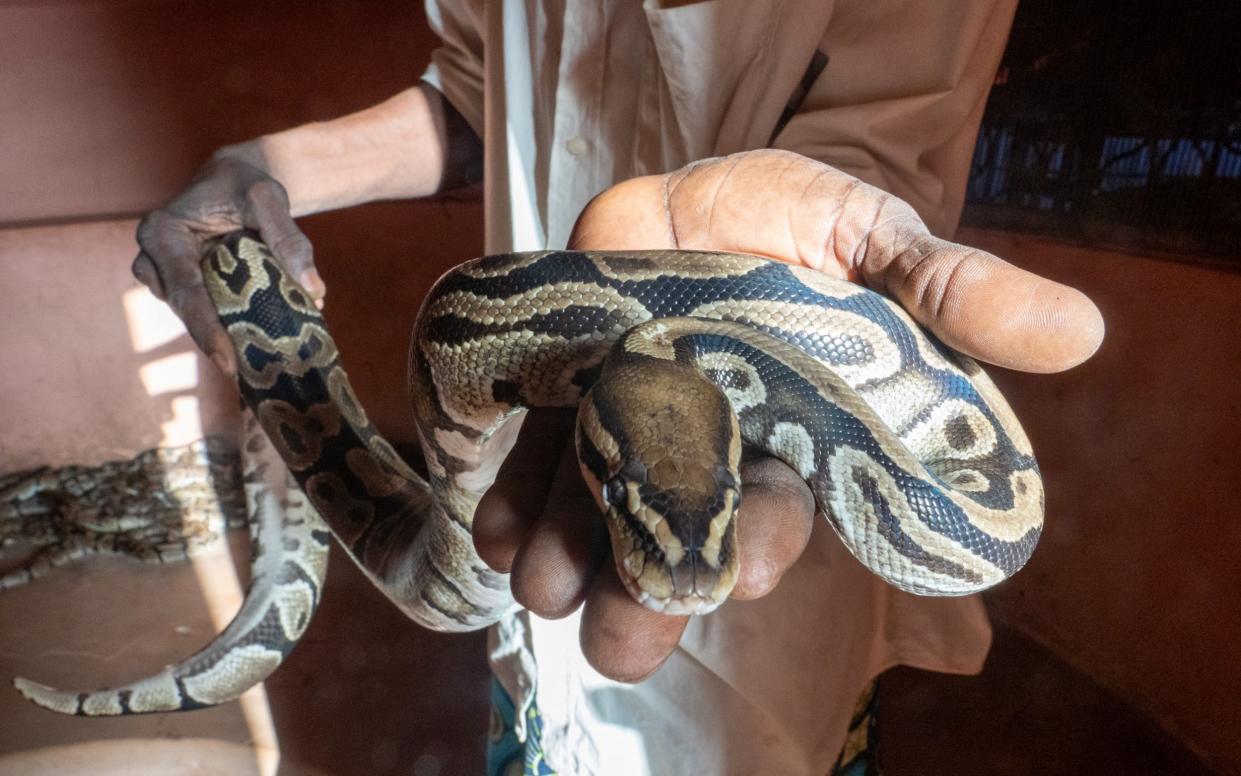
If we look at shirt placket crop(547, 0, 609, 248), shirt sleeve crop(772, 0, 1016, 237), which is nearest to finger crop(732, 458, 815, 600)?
shirt sleeve crop(772, 0, 1016, 237)

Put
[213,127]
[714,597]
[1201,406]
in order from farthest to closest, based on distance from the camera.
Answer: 1. [213,127]
2. [1201,406]
3. [714,597]

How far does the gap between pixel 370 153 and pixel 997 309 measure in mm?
2237

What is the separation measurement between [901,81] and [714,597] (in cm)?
124

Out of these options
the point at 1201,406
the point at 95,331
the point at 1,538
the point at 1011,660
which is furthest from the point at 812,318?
the point at 1,538

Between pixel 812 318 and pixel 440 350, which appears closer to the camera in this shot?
pixel 812 318

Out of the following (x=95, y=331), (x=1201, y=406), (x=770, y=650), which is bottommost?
(x=95, y=331)

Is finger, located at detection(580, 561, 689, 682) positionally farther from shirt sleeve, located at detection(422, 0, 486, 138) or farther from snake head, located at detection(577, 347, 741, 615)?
shirt sleeve, located at detection(422, 0, 486, 138)

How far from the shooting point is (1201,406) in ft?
8.07

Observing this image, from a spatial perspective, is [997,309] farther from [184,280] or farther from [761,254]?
[184,280]

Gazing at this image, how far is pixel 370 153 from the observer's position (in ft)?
8.64

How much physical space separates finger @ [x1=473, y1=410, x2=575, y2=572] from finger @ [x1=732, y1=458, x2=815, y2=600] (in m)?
0.32

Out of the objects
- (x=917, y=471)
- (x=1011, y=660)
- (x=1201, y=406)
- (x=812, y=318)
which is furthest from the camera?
(x=1011, y=660)

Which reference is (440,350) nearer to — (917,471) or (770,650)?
(917,471)

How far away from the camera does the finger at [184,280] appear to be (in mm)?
2232
